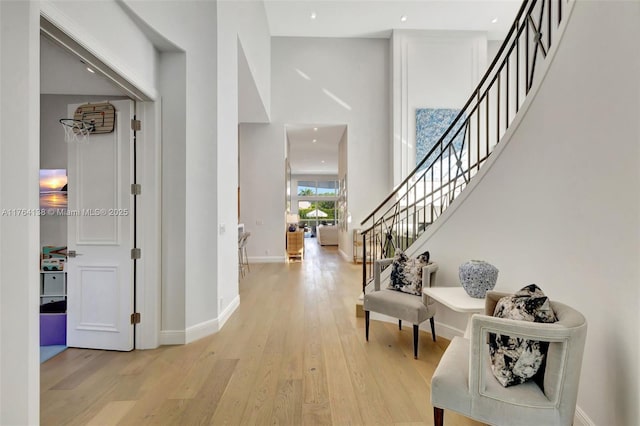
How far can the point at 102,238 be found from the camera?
9.59 feet

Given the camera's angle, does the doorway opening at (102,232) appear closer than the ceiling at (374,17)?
Yes

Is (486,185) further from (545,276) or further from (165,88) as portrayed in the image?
(165,88)

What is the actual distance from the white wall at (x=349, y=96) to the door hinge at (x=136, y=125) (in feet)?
17.2

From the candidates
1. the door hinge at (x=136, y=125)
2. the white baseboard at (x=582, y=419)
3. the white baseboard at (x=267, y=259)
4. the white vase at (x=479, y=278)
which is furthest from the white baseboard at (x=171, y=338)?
the white baseboard at (x=267, y=259)

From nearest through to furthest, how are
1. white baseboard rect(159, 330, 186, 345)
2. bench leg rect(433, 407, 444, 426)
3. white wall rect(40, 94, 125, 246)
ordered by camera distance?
bench leg rect(433, 407, 444, 426) < white baseboard rect(159, 330, 186, 345) < white wall rect(40, 94, 125, 246)

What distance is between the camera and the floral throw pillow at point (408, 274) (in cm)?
305

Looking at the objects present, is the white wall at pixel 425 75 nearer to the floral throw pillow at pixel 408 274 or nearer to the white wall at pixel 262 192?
the white wall at pixel 262 192

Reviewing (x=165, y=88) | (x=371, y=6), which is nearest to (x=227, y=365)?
(x=165, y=88)

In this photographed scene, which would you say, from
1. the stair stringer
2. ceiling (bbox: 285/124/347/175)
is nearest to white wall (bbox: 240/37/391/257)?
ceiling (bbox: 285/124/347/175)

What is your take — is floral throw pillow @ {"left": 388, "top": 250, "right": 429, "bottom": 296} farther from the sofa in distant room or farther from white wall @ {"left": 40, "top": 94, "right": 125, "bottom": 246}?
the sofa in distant room

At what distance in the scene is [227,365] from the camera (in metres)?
2.63

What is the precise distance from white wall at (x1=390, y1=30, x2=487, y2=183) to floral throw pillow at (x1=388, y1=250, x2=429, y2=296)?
4.99 metres

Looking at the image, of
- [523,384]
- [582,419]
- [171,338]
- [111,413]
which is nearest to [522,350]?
[523,384]

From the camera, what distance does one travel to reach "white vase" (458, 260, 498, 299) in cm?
227
